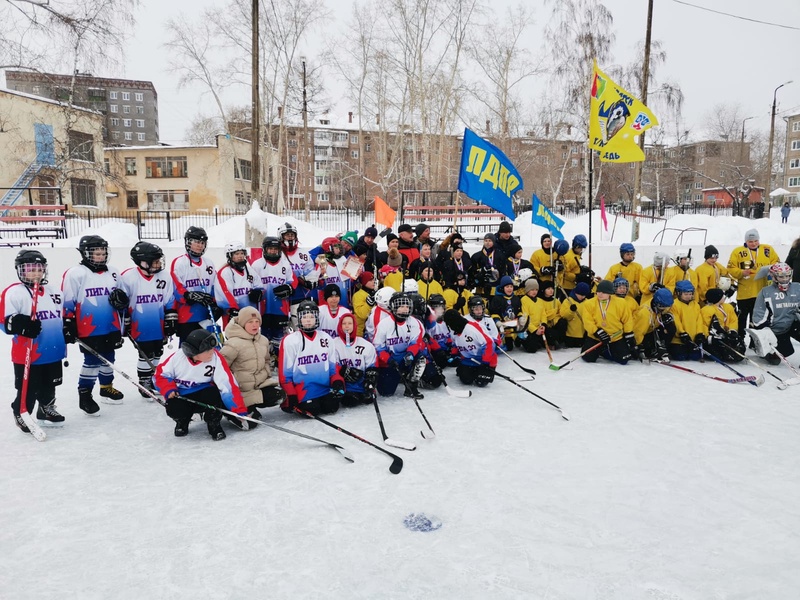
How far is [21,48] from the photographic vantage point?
33.6 feet

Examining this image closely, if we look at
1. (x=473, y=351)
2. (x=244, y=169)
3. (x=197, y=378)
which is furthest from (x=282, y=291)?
(x=244, y=169)

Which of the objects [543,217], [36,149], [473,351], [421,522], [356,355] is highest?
[36,149]

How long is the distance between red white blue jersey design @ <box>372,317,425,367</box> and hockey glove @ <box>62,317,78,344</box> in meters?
2.70

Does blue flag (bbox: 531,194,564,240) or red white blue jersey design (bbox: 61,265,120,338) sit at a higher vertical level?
blue flag (bbox: 531,194,564,240)

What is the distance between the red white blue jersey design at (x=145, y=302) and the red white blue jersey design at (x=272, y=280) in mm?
1061

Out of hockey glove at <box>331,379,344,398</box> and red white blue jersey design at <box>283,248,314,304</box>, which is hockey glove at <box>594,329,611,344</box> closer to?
hockey glove at <box>331,379,344,398</box>

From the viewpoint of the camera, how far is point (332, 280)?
672 cm

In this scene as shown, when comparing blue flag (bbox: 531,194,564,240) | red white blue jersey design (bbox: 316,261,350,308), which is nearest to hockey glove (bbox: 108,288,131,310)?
red white blue jersey design (bbox: 316,261,350,308)

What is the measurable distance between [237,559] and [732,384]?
546 centimetres

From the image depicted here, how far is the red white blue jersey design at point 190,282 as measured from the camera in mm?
5526

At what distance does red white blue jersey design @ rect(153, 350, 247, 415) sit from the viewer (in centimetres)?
420

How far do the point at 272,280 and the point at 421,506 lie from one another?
3516 millimetres

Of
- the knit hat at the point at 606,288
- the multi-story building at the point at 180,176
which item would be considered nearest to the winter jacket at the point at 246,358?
the knit hat at the point at 606,288

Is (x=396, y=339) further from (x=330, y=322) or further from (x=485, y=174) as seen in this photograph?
(x=485, y=174)
